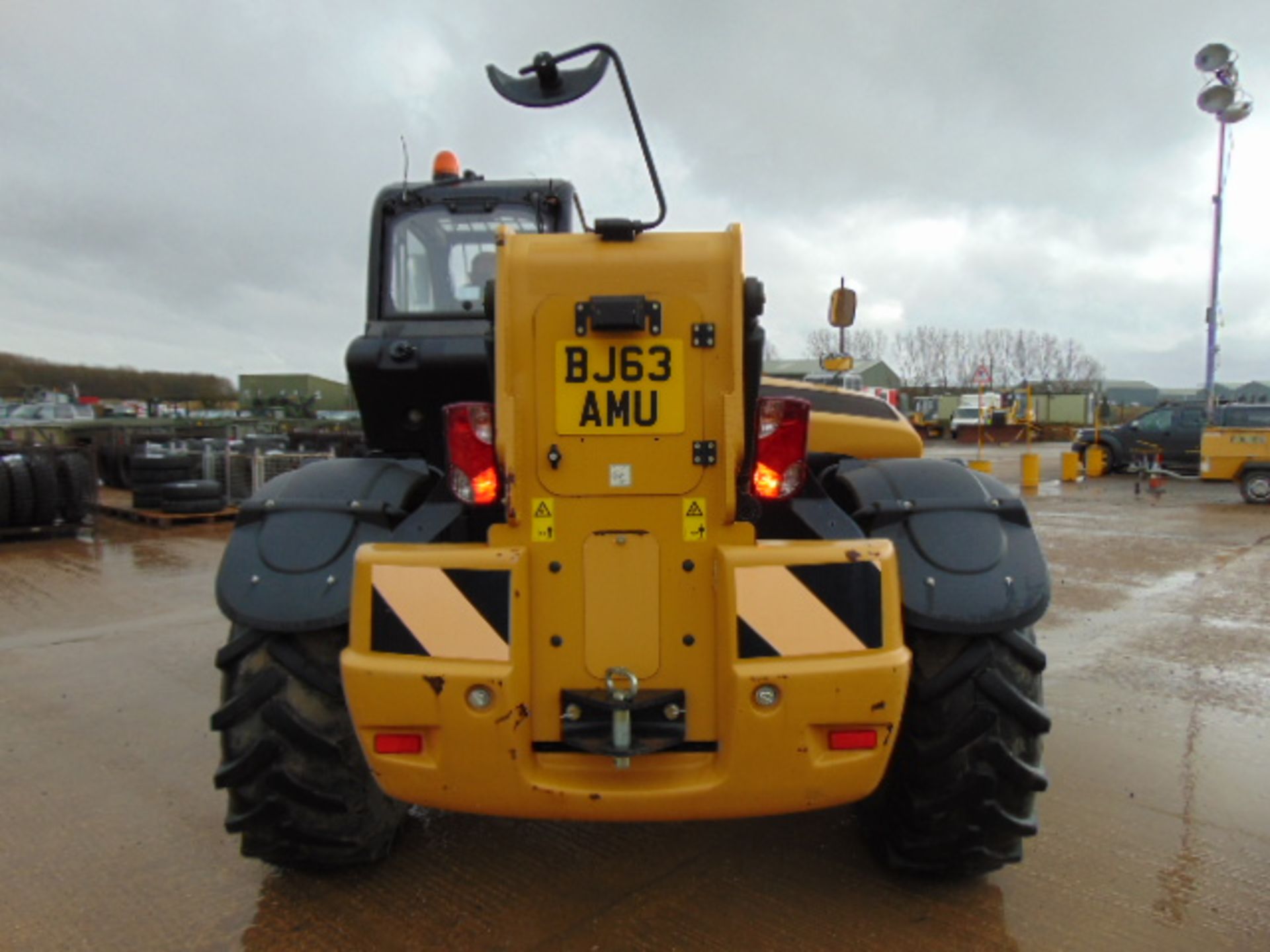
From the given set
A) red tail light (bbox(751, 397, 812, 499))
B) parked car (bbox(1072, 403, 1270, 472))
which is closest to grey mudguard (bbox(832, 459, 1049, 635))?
red tail light (bbox(751, 397, 812, 499))

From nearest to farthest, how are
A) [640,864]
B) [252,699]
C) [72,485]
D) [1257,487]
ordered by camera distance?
[252,699] → [640,864] → [72,485] → [1257,487]

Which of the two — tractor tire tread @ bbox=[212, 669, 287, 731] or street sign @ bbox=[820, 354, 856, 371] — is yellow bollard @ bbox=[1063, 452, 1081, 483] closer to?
street sign @ bbox=[820, 354, 856, 371]

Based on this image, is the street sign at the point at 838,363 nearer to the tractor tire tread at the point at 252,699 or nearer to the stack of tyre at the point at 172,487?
the tractor tire tread at the point at 252,699

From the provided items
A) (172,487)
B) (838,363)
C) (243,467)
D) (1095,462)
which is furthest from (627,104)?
(1095,462)

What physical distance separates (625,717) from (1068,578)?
6.78 meters

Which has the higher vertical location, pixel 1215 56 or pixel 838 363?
pixel 1215 56

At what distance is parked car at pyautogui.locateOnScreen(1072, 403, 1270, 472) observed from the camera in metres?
18.9

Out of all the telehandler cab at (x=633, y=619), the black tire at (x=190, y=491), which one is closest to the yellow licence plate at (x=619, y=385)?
the telehandler cab at (x=633, y=619)

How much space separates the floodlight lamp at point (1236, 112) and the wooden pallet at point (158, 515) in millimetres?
18739

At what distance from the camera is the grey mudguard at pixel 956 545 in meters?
2.42

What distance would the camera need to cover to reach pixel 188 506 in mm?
11594

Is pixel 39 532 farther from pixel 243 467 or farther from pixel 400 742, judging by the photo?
pixel 400 742

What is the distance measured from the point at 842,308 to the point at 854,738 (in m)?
2.39

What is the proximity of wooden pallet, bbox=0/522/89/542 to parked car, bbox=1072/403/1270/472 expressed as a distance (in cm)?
1885
